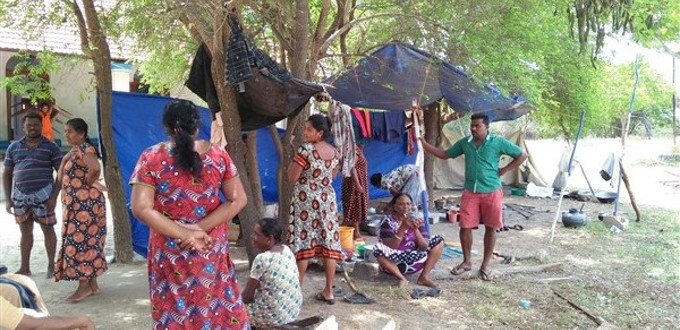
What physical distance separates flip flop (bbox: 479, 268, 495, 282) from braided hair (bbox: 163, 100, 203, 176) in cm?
383

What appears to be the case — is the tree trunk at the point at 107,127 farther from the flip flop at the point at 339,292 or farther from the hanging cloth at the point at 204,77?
the flip flop at the point at 339,292

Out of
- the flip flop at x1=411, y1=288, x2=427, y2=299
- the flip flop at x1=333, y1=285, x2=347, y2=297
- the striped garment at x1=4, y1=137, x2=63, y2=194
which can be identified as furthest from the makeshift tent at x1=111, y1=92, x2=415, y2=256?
the flip flop at x1=411, y1=288, x2=427, y2=299

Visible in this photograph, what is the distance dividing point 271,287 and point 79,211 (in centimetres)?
180

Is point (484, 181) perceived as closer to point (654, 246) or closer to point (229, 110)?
point (229, 110)

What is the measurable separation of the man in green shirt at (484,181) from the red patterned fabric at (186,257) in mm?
3392

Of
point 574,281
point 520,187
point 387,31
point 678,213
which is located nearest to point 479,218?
point 574,281

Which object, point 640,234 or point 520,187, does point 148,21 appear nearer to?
point 640,234

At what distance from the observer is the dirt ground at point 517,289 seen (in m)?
4.69

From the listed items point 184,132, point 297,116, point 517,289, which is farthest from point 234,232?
point 184,132

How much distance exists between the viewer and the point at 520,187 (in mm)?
14305

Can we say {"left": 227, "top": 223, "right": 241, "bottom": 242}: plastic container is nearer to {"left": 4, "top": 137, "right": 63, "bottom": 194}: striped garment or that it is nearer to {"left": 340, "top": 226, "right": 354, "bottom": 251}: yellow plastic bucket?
{"left": 340, "top": 226, "right": 354, "bottom": 251}: yellow plastic bucket

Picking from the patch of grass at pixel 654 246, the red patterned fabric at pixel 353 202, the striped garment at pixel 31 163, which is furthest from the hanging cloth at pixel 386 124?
Answer: the striped garment at pixel 31 163

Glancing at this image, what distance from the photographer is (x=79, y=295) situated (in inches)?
187

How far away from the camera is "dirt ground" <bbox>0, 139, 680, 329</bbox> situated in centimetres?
469
